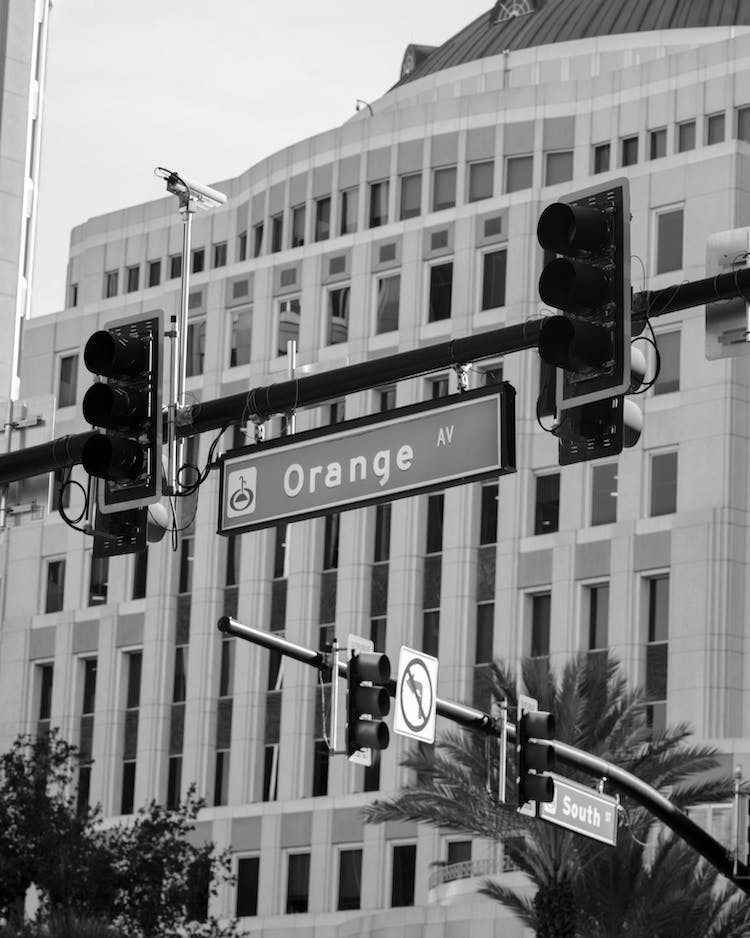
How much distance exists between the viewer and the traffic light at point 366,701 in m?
17.2

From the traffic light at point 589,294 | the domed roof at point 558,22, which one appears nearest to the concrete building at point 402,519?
the domed roof at point 558,22

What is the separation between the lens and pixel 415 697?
693 inches

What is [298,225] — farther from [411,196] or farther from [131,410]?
[131,410]

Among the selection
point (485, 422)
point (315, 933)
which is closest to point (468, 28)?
point (315, 933)

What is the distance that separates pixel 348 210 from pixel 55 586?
16380mm

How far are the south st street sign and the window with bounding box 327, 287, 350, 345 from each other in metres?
51.2

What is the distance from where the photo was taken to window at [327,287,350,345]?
2539 inches

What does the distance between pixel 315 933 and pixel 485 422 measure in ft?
160

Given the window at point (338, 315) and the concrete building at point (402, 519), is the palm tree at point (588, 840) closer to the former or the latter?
the concrete building at point (402, 519)

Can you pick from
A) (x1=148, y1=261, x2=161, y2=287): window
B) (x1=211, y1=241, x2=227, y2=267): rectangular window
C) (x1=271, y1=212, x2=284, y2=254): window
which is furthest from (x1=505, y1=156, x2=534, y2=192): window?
(x1=148, y1=261, x2=161, y2=287): window

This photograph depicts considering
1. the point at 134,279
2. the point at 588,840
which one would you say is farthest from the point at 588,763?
the point at 134,279

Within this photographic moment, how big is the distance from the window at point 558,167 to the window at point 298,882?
20.8 metres

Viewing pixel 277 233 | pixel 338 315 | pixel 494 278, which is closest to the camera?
pixel 494 278

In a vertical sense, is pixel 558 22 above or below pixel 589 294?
above
